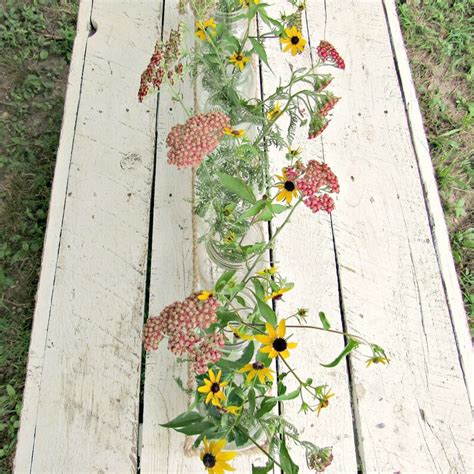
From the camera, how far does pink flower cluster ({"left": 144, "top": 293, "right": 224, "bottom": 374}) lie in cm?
68

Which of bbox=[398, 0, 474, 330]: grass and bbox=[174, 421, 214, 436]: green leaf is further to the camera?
bbox=[398, 0, 474, 330]: grass

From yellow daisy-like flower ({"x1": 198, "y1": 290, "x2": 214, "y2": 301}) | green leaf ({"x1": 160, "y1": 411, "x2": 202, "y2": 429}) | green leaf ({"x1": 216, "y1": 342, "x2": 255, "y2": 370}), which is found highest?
yellow daisy-like flower ({"x1": 198, "y1": 290, "x2": 214, "y2": 301})

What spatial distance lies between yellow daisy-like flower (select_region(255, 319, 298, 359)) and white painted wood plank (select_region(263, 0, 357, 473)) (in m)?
0.27

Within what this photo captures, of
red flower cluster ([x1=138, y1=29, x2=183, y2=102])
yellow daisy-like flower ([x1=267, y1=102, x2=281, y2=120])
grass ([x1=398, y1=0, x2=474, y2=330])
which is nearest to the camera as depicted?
red flower cluster ([x1=138, y1=29, x2=183, y2=102])

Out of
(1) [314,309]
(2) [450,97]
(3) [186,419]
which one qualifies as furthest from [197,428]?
(2) [450,97]

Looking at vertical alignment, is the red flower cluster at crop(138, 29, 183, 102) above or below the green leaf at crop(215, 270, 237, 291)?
above

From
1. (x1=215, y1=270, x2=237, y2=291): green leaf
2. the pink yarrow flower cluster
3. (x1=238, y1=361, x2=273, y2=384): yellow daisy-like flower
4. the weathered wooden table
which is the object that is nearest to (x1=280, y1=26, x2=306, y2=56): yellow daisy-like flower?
the weathered wooden table

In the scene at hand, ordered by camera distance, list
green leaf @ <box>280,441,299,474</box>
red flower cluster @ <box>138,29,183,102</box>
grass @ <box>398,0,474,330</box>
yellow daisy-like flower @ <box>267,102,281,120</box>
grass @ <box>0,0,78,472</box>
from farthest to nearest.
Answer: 1. grass @ <box>398,0,474,330</box>
2. grass @ <box>0,0,78,472</box>
3. yellow daisy-like flower @ <box>267,102,281,120</box>
4. red flower cluster @ <box>138,29,183,102</box>
5. green leaf @ <box>280,441,299,474</box>

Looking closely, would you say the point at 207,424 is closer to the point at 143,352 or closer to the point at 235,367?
the point at 235,367

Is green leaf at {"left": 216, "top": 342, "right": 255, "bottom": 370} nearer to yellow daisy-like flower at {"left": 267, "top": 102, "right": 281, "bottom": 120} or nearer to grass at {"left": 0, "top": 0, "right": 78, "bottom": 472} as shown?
yellow daisy-like flower at {"left": 267, "top": 102, "right": 281, "bottom": 120}

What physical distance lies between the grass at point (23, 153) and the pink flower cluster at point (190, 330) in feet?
2.63

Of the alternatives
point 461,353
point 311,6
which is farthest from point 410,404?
point 311,6

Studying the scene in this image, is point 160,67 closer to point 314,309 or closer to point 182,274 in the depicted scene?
point 182,274

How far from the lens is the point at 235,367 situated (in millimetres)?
745
